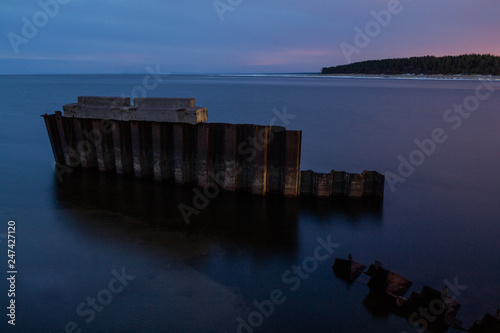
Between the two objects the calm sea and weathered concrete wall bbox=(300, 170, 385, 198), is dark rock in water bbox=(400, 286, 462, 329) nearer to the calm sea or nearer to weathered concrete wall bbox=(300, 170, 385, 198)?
the calm sea

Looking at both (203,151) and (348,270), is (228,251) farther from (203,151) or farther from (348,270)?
(203,151)

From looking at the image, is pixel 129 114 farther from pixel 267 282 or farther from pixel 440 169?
pixel 440 169

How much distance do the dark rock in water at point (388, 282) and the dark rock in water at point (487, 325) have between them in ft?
3.63

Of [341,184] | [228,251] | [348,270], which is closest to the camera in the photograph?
[348,270]

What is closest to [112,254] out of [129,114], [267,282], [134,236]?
[134,236]

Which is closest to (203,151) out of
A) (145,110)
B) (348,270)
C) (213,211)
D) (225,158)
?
(225,158)

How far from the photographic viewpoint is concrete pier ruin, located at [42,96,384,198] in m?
9.13

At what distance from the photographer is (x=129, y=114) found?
10117mm

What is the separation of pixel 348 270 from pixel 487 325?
209cm

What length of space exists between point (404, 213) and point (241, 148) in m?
4.36

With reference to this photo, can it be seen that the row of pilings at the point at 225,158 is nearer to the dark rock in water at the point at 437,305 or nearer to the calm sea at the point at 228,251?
the calm sea at the point at 228,251

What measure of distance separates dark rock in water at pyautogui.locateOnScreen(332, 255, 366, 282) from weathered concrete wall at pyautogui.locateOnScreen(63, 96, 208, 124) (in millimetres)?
5158

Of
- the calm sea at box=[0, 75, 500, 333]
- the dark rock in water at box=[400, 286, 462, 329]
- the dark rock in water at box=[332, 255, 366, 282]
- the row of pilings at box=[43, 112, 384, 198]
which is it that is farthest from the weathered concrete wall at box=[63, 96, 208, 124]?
the dark rock in water at box=[400, 286, 462, 329]

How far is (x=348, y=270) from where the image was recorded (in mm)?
6223
